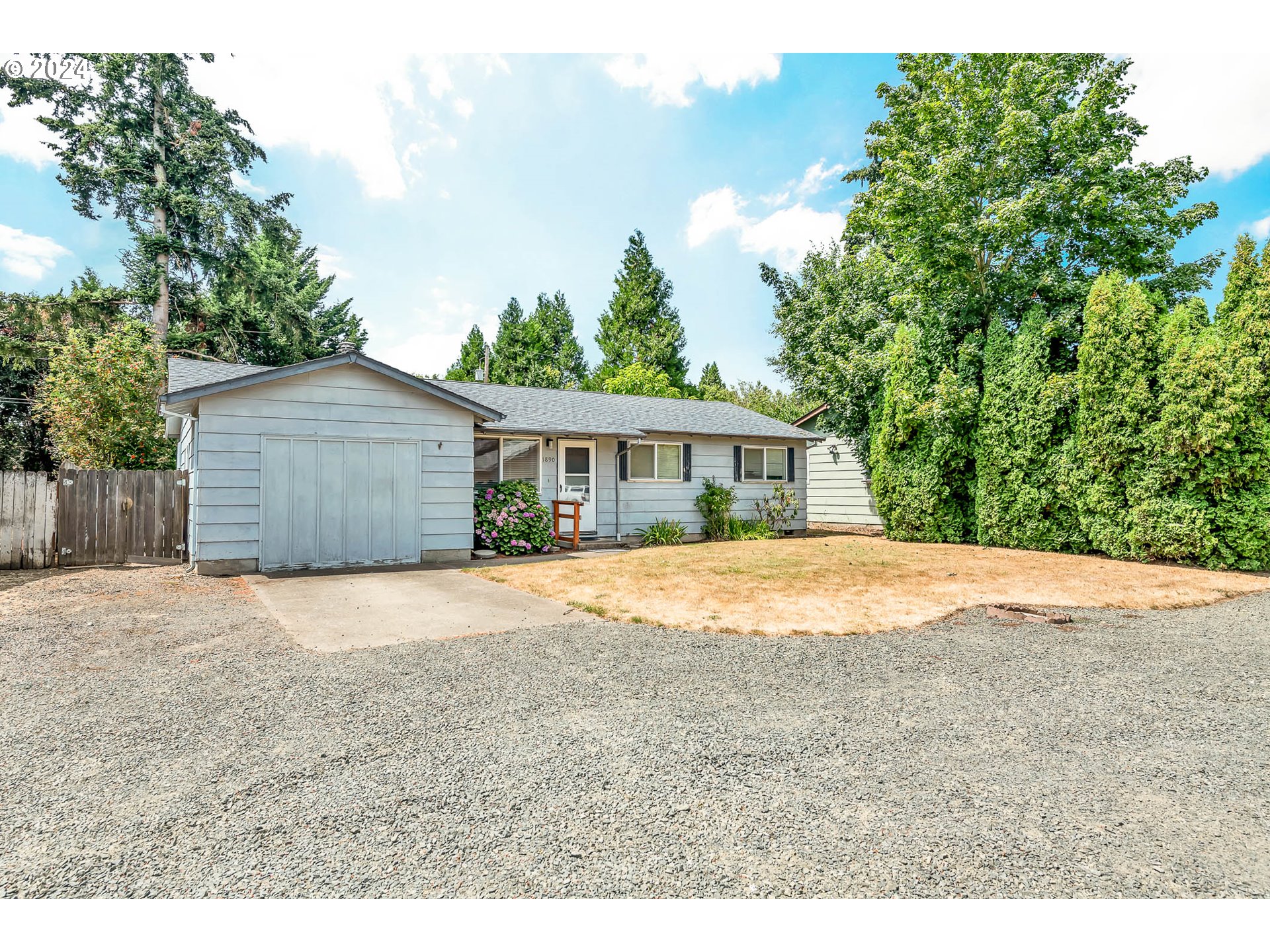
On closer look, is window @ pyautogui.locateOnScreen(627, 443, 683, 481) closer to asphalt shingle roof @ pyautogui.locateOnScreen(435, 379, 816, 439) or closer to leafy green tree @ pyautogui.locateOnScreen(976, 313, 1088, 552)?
asphalt shingle roof @ pyautogui.locateOnScreen(435, 379, 816, 439)

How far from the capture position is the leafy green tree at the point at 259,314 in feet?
69.8

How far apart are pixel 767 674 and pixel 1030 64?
13.9 m

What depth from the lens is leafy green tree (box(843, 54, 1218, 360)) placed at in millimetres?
11828

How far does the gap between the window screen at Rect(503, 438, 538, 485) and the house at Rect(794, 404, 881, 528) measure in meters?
8.29

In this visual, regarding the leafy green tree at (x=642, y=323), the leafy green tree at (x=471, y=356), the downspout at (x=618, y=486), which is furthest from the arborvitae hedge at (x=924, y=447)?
the leafy green tree at (x=471, y=356)

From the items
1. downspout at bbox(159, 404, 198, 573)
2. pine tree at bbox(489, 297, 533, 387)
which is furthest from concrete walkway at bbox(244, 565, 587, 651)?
pine tree at bbox(489, 297, 533, 387)

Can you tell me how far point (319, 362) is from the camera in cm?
862

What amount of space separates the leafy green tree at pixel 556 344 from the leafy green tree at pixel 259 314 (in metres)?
12.4

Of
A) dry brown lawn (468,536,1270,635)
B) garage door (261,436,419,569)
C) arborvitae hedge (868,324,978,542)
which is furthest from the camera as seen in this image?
arborvitae hedge (868,324,978,542)

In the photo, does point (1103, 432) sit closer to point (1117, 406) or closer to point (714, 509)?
point (1117, 406)

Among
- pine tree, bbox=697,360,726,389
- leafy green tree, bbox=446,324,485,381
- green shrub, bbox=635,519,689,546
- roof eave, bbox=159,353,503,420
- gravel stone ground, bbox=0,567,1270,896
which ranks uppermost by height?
leafy green tree, bbox=446,324,485,381

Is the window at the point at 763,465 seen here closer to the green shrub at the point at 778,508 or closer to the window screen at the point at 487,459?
the green shrub at the point at 778,508

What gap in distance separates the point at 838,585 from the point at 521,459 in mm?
6853
